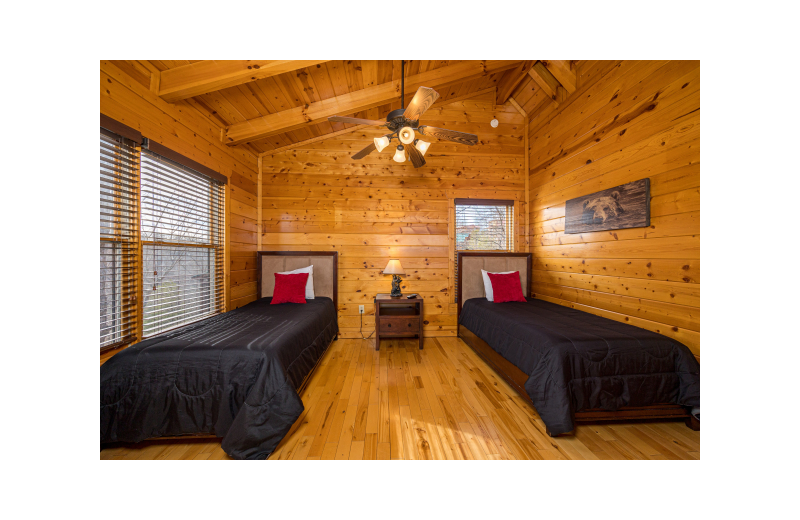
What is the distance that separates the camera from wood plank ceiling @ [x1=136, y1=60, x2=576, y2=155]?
2008mm

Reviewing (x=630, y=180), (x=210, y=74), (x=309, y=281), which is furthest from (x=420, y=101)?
(x=309, y=281)

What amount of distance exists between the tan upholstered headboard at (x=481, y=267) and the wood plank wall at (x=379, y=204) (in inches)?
7.7

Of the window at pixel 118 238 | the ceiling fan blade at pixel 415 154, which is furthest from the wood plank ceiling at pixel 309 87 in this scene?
the ceiling fan blade at pixel 415 154

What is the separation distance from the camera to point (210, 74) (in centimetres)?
200

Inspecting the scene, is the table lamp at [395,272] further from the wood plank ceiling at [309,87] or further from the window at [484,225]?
the wood plank ceiling at [309,87]

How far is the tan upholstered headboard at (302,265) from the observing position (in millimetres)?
3510

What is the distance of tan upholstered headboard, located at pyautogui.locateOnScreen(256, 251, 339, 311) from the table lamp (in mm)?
742

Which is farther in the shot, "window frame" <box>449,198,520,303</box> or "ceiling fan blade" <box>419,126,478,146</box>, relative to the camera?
"window frame" <box>449,198,520,303</box>

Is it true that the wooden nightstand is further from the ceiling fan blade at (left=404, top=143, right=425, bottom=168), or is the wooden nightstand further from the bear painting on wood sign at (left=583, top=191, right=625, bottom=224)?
the bear painting on wood sign at (left=583, top=191, right=625, bottom=224)

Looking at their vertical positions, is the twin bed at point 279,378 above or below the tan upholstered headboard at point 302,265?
below

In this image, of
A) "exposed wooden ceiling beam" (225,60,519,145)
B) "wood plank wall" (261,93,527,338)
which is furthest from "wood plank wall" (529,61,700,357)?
"exposed wooden ceiling beam" (225,60,519,145)

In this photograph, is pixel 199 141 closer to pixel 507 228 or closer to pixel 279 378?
pixel 279 378

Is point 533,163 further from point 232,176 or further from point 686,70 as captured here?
point 232,176
